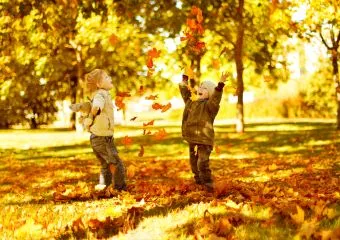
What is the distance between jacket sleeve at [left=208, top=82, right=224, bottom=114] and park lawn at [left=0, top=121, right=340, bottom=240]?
1043 mm

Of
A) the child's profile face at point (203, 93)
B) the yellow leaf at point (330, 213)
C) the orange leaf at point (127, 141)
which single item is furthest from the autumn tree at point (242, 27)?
the yellow leaf at point (330, 213)

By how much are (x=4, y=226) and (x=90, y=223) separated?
3.01ft

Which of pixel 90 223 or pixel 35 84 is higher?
pixel 35 84

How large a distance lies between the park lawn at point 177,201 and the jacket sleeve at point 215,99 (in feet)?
3.42

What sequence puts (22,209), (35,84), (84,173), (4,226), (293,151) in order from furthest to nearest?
(35,84) → (293,151) → (84,173) → (22,209) → (4,226)

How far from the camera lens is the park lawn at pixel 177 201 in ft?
14.6

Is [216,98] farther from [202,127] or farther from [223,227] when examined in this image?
[223,227]

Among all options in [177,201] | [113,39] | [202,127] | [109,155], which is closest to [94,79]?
[109,155]

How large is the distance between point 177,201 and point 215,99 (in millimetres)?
1580

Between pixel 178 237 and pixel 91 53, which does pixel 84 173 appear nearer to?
pixel 178 237

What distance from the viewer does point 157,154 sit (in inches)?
631

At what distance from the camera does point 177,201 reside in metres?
5.95

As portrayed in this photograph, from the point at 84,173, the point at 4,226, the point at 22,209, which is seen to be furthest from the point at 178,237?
the point at 84,173

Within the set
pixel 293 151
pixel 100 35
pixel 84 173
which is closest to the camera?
pixel 84 173
